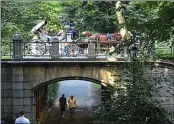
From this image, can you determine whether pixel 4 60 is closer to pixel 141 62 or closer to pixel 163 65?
pixel 163 65

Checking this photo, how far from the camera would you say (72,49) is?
17609mm

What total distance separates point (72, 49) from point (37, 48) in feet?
4.60

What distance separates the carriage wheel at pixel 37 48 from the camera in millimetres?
17391

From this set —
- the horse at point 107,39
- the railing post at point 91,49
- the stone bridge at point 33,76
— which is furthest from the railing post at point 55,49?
the horse at point 107,39

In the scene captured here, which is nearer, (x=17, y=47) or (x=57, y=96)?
(x=17, y=47)

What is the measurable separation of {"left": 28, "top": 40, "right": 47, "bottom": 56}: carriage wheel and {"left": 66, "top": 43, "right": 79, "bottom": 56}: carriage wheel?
0.92 metres

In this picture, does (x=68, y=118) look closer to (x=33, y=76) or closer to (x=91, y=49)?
(x=33, y=76)

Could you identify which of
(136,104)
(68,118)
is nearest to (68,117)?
(68,118)

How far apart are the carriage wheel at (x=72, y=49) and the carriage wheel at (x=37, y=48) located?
0.92 metres

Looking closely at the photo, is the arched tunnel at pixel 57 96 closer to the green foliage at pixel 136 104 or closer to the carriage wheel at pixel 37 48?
the green foliage at pixel 136 104

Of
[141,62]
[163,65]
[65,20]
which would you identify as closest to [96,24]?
[65,20]

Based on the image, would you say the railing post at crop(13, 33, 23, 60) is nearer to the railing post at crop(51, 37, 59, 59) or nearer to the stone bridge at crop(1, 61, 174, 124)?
the stone bridge at crop(1, 61, 174, 124)

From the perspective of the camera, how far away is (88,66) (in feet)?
57.0

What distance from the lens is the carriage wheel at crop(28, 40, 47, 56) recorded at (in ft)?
57.1
